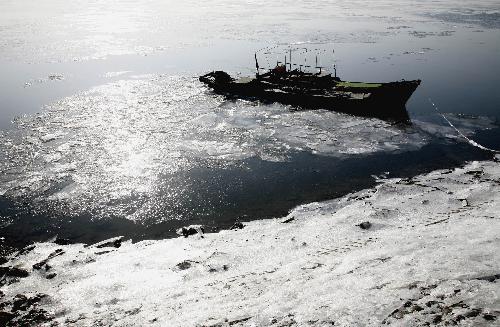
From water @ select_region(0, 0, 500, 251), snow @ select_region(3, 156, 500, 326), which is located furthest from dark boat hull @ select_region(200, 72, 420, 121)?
snow @ select_region(3, 156, 500, 326)

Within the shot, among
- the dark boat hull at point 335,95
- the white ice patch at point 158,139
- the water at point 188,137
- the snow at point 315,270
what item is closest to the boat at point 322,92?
the dark boat hull at point 335,95

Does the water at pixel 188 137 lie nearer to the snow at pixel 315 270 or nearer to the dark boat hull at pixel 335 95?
the dark boat hull at pixel 335 95

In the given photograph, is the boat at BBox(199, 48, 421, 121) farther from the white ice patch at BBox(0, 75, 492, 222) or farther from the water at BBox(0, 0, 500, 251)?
the water at BBox(0, 0, 500, 251)

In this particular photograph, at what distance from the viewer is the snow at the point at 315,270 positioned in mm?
6605

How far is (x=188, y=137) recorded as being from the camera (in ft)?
72.0

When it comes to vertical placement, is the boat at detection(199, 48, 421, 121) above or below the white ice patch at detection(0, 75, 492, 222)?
above

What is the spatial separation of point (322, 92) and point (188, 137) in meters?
11.6

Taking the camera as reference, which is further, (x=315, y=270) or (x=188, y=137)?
(x=188, y=137)

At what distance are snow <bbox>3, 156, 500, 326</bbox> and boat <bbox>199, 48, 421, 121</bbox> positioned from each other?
37.6 ft

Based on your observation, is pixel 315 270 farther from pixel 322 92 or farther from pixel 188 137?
pixel 322 92

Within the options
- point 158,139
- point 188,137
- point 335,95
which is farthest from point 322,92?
point 158,139

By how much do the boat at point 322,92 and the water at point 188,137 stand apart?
1.30 metres

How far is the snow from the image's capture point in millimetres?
6605

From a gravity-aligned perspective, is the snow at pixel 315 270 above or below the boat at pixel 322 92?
below
